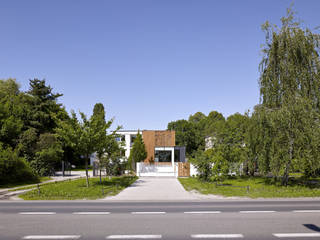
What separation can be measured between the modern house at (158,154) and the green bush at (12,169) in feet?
29.5

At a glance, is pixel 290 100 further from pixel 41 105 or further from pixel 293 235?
pixel 41 105

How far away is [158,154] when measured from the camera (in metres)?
38.4

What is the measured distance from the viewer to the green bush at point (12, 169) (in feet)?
61.7

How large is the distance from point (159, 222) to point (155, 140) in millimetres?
27940

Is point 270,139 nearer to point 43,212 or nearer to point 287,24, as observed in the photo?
point 287,24

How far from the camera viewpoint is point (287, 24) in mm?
18125

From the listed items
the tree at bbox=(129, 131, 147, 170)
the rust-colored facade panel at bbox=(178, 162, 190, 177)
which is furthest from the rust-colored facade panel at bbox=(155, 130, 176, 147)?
the rust-colored facade panel at bbox=(178, 162, 190, 177)

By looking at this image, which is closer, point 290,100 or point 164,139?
point 290,100

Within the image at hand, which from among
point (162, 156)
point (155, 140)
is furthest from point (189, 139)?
point (155, 140)

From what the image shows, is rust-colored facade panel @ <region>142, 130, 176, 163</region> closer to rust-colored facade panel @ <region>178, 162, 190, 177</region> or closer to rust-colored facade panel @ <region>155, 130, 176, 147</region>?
rust-colored facade panel @ <region>155, 130, 176, 147</region>

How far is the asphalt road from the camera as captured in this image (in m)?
6.85

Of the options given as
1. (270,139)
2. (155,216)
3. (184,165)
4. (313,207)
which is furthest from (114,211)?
(184,165)

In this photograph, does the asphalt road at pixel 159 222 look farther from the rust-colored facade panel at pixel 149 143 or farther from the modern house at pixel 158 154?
the rust-colored facade panel at pixel 149 143

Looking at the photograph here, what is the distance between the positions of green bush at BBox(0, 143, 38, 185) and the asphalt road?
892 centimetres
